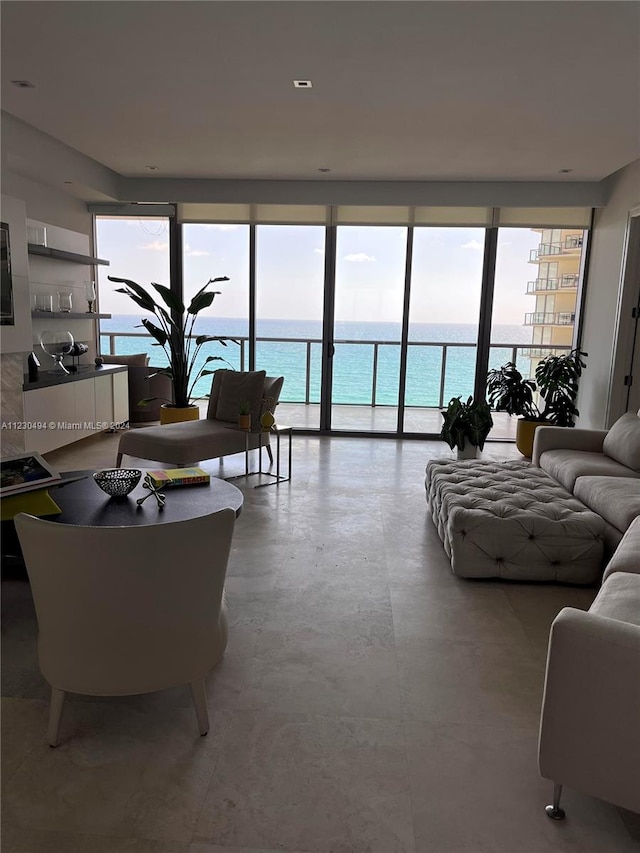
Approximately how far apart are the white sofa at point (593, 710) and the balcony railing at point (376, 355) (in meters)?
5.61

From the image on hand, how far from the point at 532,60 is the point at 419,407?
15.2ft

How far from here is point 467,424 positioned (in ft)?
17.3

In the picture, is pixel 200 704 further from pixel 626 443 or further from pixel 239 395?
pixel 239 395

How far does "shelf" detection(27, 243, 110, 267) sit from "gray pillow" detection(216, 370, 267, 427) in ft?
6.52

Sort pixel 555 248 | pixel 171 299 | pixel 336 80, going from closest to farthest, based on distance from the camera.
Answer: pixel 336 80, pixel 171 299, pixel 555 248

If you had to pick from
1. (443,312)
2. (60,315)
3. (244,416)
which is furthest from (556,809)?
(443,312)

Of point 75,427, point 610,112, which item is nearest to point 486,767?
point 610,112

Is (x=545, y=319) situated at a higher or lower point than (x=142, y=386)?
higher

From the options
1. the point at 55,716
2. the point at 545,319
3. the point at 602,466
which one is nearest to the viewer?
the point at 55,716

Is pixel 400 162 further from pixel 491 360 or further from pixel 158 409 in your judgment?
pixel 158 409

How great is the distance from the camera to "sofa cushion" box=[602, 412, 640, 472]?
3963 millimetres

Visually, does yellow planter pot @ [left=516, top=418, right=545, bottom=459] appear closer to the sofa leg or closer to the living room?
the living room

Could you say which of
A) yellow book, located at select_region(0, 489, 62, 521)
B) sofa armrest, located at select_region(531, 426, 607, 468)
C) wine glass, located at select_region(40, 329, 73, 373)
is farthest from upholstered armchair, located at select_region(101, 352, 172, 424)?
yellow book, located at select_region(0, 489, 62, 521)

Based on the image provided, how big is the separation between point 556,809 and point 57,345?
5.89 meters
